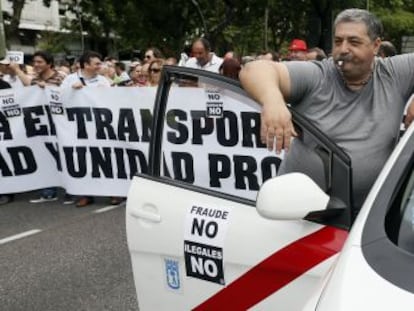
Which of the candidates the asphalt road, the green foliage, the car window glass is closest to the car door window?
the car window glass

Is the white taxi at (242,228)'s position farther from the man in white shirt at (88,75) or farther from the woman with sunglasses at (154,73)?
the woman with sunglasses at (154,73)

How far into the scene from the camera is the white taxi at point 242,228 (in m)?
1.86

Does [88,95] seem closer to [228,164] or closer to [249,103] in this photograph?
[228,164]

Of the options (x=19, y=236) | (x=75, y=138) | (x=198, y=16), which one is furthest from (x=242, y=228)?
(x=198, y=16)

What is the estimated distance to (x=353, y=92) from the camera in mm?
2516

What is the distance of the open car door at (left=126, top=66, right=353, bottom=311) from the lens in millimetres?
2223

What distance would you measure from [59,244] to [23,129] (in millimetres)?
2301

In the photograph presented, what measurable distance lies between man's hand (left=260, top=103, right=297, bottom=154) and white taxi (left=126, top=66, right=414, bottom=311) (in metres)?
0.16

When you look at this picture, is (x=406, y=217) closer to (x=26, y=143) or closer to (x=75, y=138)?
(x=75, y=138)

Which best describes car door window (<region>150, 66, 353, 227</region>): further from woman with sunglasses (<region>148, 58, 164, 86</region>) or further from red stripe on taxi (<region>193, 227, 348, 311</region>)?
woman with sunglasses (<region>148, 58, 164, 86</region>)

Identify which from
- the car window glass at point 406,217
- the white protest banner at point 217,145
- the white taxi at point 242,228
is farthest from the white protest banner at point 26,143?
the car window glass at point 406,217

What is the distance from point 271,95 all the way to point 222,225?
1.82 ft

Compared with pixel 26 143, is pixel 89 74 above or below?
above

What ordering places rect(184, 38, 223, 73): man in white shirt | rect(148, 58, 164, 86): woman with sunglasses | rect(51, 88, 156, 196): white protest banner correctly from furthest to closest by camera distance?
rect(184, 38, 223, 73): man in white shirt, rect(148, 58, 164, 86): woman with sunglasses, rect(51, 88, 156, 196): white protest banner
